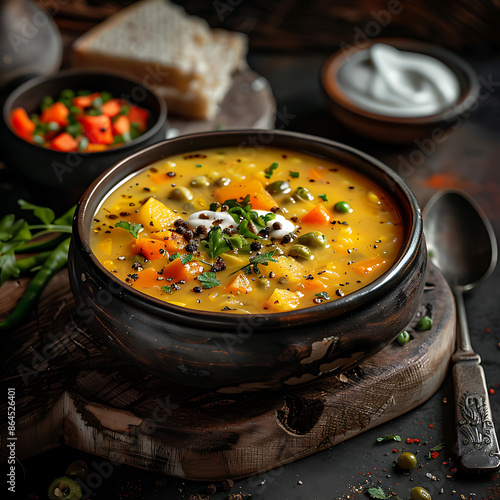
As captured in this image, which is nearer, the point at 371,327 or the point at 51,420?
the point at 371,327

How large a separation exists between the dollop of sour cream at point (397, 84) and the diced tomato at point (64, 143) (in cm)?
224

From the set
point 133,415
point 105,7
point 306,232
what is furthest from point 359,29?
point 133,415

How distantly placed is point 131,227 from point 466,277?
79.6 inches

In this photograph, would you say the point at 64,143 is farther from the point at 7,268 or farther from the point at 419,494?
the point at 419,494

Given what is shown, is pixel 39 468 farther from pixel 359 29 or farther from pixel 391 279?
pixel 359 29

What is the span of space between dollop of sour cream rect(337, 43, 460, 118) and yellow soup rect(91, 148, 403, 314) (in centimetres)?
191

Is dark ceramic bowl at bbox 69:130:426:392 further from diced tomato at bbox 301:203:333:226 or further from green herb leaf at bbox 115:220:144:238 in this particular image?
diced tomato at bbox 301:203:333:226

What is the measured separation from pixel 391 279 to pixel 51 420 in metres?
1.62

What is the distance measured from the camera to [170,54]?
527cm

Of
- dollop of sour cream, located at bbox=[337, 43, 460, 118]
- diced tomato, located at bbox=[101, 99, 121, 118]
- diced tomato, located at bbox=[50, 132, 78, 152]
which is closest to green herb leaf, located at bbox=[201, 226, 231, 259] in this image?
diced tomato, located at bbox=[50, 132, 78, 152]

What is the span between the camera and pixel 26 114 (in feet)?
15.2

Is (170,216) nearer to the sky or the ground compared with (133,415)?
nearer to the sky

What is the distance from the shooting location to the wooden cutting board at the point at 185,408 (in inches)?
108

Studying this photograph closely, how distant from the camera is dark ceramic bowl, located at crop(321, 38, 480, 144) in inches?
190
